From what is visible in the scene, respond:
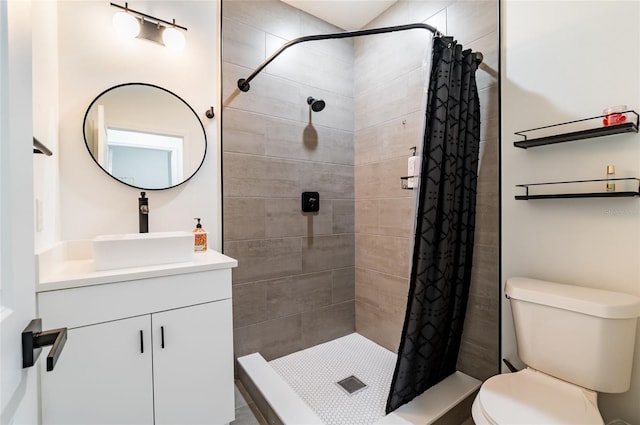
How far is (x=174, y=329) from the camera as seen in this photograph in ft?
4.55

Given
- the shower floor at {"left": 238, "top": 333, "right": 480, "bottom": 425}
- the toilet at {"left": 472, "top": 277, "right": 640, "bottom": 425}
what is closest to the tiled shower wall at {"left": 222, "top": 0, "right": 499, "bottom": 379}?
the shower floor at {"left": 238, "top": 333, "right": 480, "bottom": 425}

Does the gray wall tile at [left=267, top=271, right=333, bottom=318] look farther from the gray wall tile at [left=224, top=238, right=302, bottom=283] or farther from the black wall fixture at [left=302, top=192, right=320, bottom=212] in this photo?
the black wall fixture at [left=302, top=192, right=320, bottom=212]

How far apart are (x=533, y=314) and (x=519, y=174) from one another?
0.73 metres

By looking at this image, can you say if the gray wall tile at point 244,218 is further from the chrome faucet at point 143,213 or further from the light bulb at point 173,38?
the light bulb at point 173,38

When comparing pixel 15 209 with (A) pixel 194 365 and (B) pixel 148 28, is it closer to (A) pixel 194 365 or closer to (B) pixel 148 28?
(A) pixel 194 365

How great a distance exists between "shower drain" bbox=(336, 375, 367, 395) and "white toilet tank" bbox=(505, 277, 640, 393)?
3.06 feet

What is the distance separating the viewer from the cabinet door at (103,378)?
1183mm

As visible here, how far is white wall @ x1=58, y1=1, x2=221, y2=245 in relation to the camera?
1.59 metres

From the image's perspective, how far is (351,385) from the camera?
6.21 feet

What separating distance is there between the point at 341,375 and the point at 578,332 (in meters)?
1.34

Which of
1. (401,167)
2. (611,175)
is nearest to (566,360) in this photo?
(611,175)

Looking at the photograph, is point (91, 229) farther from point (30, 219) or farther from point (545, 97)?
point (545, 97)

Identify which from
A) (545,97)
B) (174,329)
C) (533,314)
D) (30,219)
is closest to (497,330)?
(533,314)

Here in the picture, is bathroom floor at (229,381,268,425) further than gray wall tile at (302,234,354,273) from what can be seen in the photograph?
No
